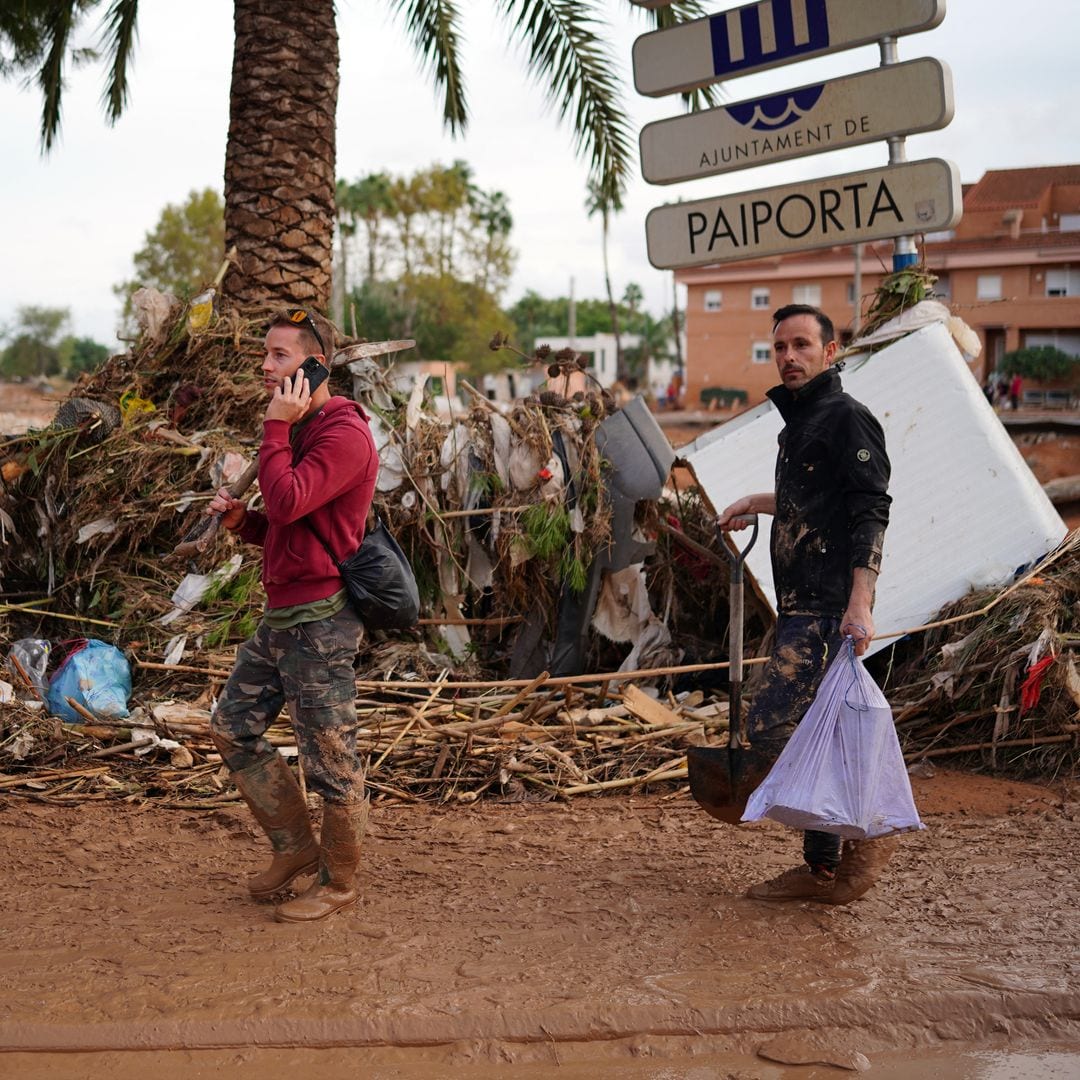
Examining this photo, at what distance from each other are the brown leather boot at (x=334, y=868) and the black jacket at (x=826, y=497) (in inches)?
63.8

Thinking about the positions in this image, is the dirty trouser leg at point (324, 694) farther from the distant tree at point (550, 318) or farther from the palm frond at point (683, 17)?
the distant tree at point (550, 318)

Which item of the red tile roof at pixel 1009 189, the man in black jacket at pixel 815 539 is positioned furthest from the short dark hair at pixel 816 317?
the red tile roof at pixel 1009 189

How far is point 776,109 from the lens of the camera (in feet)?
21.1

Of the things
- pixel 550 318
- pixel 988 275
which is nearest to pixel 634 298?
pixel 550 318

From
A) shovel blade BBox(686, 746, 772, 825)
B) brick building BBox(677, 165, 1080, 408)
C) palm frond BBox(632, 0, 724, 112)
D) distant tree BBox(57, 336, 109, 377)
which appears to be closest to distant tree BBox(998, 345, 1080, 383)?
brick building BBox(677, 165, 1080, 408)

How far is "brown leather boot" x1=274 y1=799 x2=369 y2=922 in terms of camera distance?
395 cm

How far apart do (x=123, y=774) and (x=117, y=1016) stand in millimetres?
2433

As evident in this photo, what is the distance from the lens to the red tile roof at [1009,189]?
34.8m

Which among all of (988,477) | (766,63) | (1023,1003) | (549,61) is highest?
(549,61)

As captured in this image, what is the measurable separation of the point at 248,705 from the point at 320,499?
79cm

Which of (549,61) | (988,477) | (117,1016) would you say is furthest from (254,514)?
(549,61)

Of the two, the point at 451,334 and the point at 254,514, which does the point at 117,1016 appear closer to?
the point at 254,514

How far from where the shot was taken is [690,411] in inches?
1914

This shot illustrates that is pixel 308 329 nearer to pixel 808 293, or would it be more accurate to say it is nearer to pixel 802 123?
pixel 802 123
